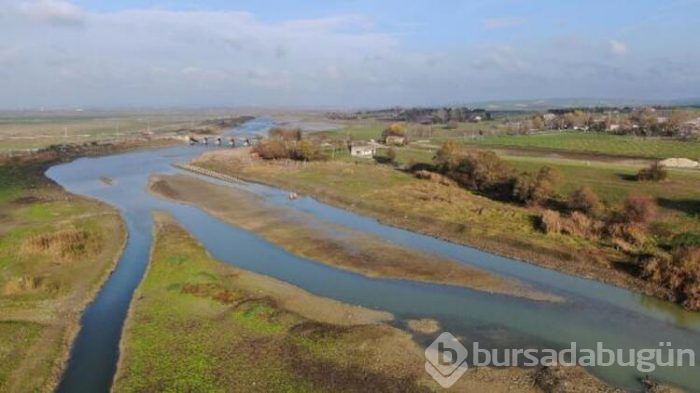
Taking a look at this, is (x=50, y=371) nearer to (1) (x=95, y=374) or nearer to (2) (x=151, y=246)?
(1) (x=95, y=374)

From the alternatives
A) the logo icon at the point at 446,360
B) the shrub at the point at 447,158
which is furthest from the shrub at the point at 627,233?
the shrub at the point at 447,158

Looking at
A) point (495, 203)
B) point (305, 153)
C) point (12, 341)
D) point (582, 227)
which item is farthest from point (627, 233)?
point (305, 153)

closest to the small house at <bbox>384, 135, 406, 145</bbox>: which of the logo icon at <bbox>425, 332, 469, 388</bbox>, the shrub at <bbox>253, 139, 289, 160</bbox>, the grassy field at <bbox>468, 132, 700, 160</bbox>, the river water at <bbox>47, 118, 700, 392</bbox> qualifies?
the grassy field at <bbox>468, 132, 700, 160</bbox>

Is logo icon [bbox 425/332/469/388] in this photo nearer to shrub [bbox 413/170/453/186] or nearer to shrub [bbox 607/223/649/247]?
shrub [bbox 607/223/649/247]

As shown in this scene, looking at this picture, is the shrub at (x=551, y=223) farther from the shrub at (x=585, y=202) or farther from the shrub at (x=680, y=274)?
the shrub at (x=680, y=274)

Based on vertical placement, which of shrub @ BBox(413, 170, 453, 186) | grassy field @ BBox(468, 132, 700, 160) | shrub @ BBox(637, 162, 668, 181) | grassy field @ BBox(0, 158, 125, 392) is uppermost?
grassy field @ BBox(468, 132, 700, 160)

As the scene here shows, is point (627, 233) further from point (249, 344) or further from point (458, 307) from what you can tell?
point (249, 344)

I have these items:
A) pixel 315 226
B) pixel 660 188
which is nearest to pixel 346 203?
pixel 315 226
